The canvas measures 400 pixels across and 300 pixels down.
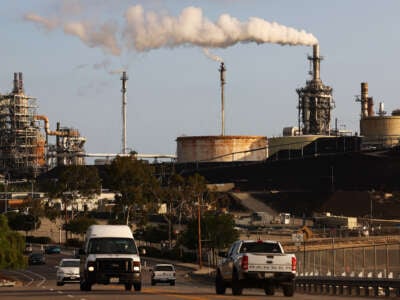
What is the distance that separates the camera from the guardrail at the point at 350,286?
41819mm

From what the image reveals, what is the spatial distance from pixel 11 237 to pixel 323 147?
107 m

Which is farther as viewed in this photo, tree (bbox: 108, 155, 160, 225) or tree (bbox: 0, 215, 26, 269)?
tree (bbox: 108, 155, 160, 225)

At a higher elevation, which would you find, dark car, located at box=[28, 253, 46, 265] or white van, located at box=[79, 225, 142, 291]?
white van, located at box=[79, 225, 142, 291]

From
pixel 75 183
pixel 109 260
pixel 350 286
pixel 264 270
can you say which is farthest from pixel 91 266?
pixel 75 183

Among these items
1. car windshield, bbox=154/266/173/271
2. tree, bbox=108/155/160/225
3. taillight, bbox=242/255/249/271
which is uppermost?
tree, bbox=108/155/160/225

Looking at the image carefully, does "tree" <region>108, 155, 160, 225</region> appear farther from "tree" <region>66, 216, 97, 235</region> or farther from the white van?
the white van

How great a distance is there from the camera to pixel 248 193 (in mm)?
193875

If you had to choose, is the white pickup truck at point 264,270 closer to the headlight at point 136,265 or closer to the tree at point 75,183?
the headlight at point 136,265

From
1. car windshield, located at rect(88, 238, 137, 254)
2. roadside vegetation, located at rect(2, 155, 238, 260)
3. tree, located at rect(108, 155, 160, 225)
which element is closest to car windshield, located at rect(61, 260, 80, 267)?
car windshield, located at rect(88, 238, 137, 254)

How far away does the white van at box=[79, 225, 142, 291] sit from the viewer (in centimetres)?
3931

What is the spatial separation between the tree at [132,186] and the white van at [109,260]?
106569 millimetres

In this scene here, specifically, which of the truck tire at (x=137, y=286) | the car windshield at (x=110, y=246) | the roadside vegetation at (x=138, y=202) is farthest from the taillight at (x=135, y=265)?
the roadside vegetation at (x=138, y=202)

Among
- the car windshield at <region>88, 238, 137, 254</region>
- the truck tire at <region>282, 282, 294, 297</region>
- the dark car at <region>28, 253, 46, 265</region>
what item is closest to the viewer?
the truck tire at <region>282, 282, 294, 297</region>

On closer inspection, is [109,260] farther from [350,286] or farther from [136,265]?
[350,286]
